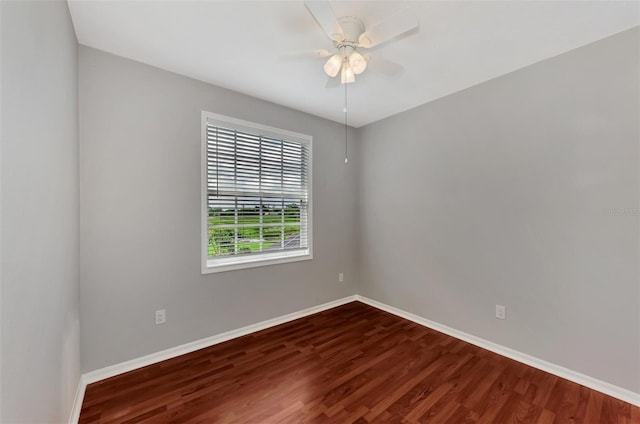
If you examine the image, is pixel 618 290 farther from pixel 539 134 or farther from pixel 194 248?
pixel 194 248

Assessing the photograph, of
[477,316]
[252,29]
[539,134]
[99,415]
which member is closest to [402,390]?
[477,316]

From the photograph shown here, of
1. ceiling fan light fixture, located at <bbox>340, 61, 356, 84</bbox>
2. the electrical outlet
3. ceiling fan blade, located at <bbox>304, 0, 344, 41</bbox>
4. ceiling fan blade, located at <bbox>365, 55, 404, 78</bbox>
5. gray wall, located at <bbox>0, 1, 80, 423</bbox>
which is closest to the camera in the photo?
gray wall, located at <bbox>0, 1, 80, 423</bbox>

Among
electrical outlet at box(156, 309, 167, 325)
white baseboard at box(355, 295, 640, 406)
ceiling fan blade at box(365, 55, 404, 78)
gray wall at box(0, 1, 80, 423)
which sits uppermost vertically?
ceiling fan blade at box(365, 55, 404, 78)

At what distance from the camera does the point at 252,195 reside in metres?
2.87

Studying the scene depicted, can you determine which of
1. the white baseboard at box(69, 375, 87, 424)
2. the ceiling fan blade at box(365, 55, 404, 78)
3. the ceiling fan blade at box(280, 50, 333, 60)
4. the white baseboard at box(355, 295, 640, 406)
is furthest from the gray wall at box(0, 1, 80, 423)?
the white baseboard at box(355, 295, 640, 406)

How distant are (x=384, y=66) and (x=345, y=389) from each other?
252 centimetres

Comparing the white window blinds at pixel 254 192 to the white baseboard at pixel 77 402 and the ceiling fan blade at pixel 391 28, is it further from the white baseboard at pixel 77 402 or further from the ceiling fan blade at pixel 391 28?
the ceiling fan blade at pixel 391 28

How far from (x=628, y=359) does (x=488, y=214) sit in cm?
131

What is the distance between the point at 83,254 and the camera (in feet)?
6.42

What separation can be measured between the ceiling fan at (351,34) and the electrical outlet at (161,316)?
2.36 meters

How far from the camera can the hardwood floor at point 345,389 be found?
5.49ft

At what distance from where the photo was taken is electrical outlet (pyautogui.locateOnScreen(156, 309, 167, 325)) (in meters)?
2.26

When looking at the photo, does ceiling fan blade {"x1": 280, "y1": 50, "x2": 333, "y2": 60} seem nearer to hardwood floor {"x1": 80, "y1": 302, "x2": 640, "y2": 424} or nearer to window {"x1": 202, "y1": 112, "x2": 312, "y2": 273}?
window {"x1": 202, "y1": 112, "x2": 312, "y2": 273}

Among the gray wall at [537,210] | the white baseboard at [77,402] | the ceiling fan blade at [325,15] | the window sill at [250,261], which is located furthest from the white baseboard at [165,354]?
the ceiling fan blade at [325,15]
